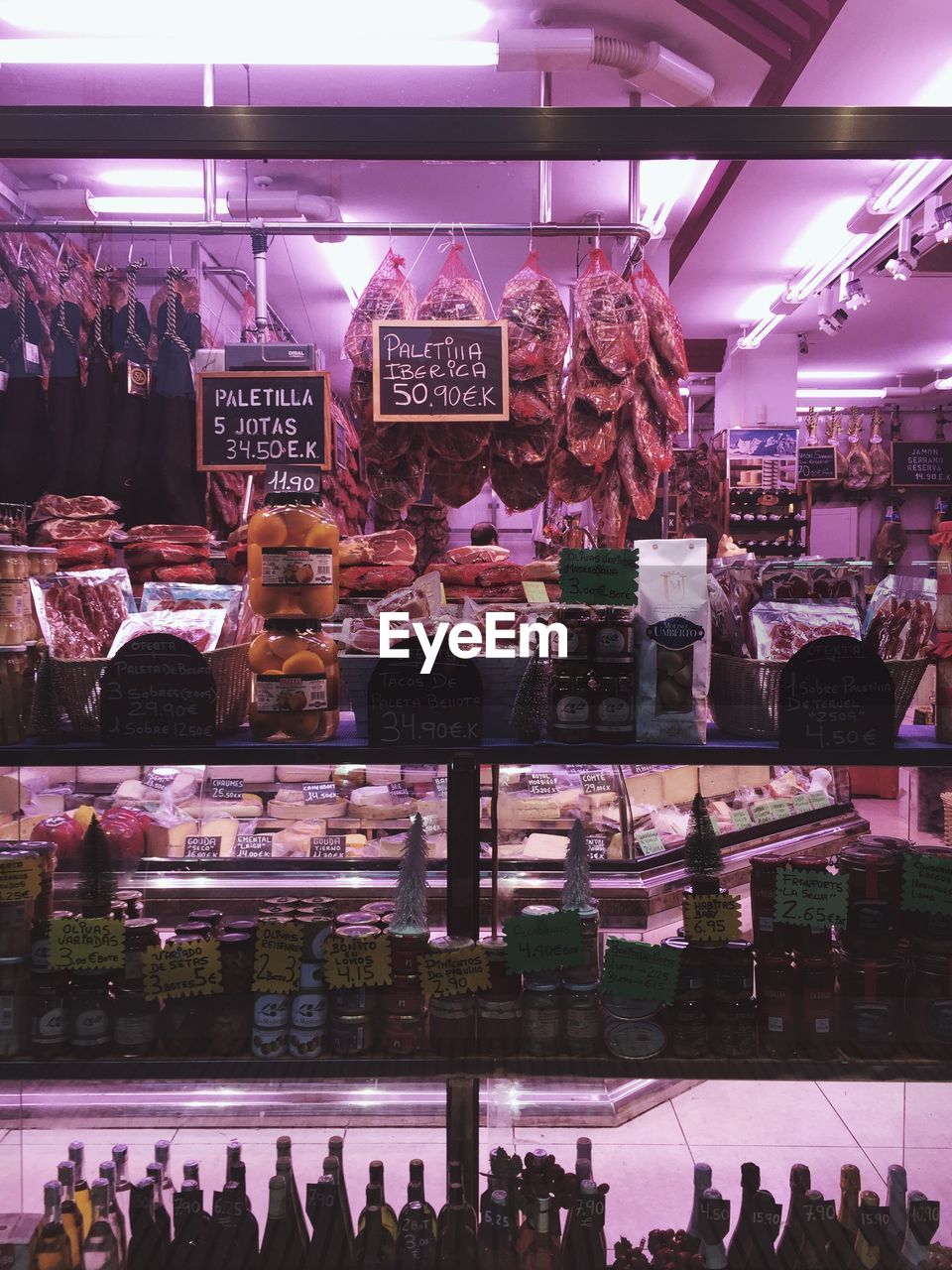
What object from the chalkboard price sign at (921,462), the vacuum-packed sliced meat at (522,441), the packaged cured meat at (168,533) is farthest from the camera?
the chalkboard price sign at (921,462)

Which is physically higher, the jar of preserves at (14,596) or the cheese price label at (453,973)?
the jar of preserves at (14,596)

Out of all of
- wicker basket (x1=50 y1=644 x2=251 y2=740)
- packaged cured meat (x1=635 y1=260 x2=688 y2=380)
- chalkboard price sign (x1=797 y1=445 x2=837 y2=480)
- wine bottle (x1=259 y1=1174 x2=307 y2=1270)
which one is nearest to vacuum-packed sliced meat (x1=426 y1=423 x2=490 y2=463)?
packaged cured meat (x1=635 y1=260 x2=688 y2=380)

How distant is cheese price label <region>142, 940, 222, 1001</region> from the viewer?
1870 mm

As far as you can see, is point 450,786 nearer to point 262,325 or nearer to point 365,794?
point 365,794

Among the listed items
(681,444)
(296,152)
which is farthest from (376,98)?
(681,444)

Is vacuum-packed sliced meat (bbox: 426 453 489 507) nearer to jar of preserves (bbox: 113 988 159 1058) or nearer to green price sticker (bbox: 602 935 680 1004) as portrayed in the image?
green price sticker (bbox: 602 935 680 1004)

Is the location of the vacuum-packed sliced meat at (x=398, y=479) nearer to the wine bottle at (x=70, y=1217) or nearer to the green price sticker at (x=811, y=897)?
the green price sticker at (x=811, y=897)

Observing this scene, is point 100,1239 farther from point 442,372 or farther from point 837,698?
point 442,372

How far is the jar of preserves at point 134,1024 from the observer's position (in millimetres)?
1857

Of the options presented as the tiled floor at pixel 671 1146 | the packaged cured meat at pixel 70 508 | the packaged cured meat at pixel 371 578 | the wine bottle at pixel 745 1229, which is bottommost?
the tiled floor at pixel 671 1146

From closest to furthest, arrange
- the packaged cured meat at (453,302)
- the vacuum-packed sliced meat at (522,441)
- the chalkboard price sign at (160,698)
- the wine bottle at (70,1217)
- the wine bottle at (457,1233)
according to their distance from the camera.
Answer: the chalkboard price sign at (160,698)
the wine bottle at (457,1233)
the wine bottle at (70,1217)
the packaged cured meat at (453,302)
the vacuum-packed sliced meat at (522,441)

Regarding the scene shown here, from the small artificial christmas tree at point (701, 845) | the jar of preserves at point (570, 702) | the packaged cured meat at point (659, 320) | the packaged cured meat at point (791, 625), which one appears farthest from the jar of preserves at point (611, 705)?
the packaged cured meat at point (659, 320)

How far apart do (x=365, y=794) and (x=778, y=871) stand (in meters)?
1.95

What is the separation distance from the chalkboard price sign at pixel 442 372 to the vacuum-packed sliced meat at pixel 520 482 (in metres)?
0.38
